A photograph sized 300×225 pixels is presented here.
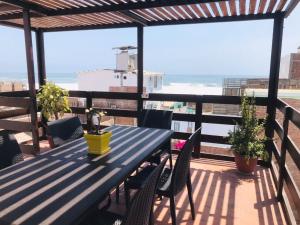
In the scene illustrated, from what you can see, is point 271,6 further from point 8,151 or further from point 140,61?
point 8,151

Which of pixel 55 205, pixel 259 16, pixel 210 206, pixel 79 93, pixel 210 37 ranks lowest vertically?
pixel 210 206

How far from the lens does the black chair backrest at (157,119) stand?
3.23 meters

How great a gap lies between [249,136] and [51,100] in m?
3.34

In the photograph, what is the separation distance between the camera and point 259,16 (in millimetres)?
3373

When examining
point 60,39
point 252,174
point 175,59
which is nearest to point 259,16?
point 252,174

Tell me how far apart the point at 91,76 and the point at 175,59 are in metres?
24.9

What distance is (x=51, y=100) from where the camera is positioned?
4191 mm

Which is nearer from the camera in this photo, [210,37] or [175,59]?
[210,37]

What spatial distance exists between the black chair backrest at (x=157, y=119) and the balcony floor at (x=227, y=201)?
86 centimetres

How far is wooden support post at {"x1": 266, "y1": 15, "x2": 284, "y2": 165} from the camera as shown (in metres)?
3.34

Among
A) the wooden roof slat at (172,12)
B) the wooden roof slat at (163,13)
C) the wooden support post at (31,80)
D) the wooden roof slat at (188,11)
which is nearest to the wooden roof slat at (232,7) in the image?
the wooden roof slat at (188,11)

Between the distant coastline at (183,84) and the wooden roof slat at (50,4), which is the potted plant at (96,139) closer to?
the wooden roof slat at (50,4)

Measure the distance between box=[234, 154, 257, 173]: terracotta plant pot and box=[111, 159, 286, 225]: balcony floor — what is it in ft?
0.29

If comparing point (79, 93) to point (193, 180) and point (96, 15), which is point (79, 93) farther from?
point (193, 180)
